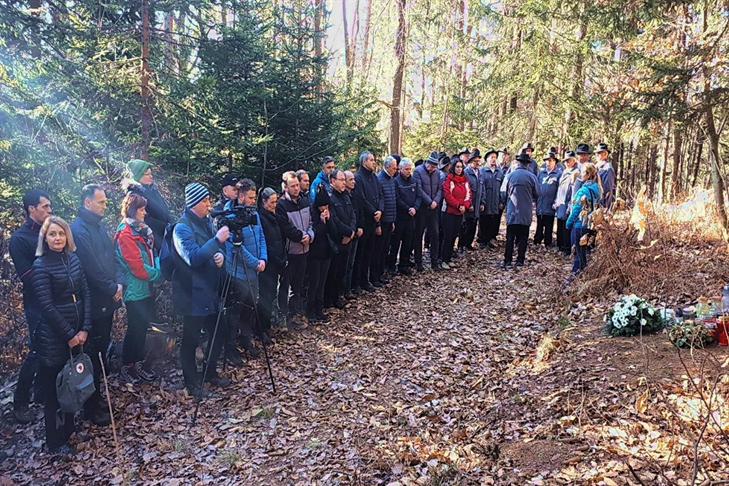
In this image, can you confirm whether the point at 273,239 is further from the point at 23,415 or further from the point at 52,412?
the point at 23,415

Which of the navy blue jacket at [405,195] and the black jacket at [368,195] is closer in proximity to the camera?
the black jacket at [368,195]

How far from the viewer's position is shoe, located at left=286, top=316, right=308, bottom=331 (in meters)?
7.38

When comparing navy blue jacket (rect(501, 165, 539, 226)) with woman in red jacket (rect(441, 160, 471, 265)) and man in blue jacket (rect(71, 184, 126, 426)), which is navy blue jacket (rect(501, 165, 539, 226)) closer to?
woman in red jacket (rect(441, 160, 471, 265))

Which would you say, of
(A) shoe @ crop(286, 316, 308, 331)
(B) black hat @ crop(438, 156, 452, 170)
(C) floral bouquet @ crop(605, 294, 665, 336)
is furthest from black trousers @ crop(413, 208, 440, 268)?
(C) floral bouquet @ crop(605, 294, 665, 336)

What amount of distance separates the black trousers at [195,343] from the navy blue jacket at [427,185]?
17.4 ft

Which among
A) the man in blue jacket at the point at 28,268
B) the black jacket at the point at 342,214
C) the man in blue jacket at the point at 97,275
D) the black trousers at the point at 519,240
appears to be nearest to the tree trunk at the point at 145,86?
the man in blue jacket at the point at 97,275

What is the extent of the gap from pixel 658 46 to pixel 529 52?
5919 millimetres

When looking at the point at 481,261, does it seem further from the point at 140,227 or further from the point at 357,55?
the point at 357,55

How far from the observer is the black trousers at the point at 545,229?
38.6 ft

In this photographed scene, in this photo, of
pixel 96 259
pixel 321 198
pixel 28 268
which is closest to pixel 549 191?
pixel 321 198

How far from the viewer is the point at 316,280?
7.58 m

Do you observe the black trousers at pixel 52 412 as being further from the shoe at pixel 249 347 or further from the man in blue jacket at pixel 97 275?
the shoe at pixel 249 347

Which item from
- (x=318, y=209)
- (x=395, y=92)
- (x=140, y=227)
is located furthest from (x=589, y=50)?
(x=140, y=227)

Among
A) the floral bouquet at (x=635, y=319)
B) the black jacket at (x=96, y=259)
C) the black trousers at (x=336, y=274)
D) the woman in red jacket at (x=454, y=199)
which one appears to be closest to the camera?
the black jacket at (x=96, y=259)
